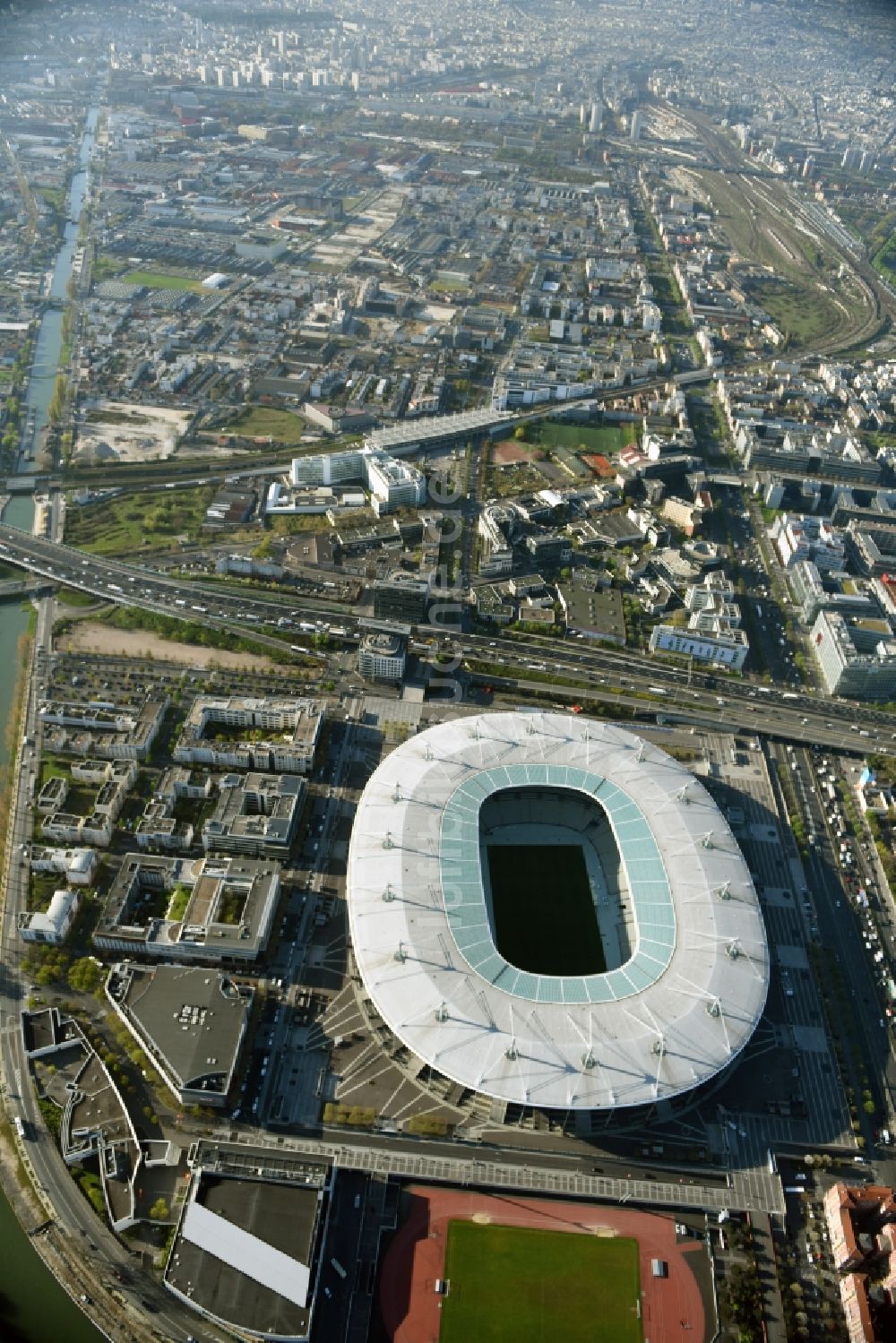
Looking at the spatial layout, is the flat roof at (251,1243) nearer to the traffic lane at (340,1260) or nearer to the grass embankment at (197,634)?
the traffic lane at (340,1260)

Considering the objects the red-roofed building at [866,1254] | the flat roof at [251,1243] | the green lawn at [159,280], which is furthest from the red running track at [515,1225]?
the green lawn at [159,280]

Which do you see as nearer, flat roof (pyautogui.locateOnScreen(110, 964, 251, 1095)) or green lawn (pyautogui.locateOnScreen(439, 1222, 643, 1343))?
green lawn (pyautogui.locateOnScreen(439, 1222, 643, 1343))

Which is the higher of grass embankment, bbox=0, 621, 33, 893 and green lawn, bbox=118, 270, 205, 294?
A: green lawn, bbox=118, 270, 205, 294

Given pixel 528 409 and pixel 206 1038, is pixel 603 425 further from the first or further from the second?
pixel 206 1038

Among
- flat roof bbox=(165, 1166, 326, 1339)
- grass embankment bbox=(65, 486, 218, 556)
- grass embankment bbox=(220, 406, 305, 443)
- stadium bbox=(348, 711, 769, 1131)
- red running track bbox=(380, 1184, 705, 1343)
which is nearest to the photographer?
flat roof bbox=(165, 1166, 326, 1339)

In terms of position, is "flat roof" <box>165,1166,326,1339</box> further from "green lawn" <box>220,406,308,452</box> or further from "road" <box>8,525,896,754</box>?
"green lawn" <box>220,406,308,452</box>

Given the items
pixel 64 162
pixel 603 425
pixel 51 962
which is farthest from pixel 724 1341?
pixel 64 162

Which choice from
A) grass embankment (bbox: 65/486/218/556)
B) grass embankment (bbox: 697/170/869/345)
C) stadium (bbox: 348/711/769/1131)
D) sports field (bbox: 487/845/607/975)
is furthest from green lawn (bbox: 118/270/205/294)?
sports field (bbox: 487/845/607/975)

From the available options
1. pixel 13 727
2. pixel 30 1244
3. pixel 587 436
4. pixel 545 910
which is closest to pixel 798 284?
pixel 587 436
